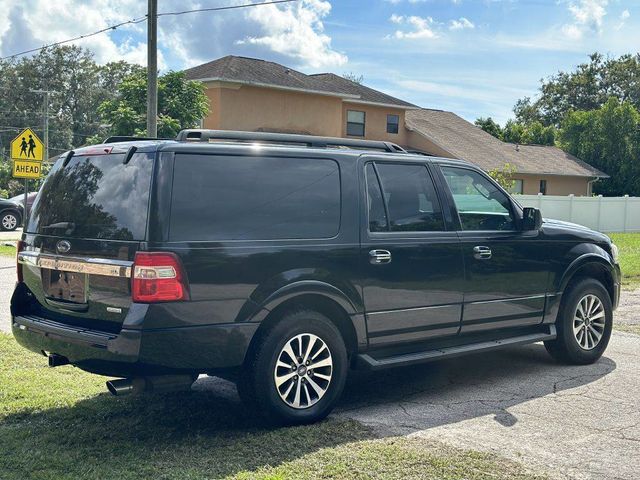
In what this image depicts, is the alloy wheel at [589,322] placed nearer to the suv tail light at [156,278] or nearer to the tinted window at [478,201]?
the tinted window at [478,201]

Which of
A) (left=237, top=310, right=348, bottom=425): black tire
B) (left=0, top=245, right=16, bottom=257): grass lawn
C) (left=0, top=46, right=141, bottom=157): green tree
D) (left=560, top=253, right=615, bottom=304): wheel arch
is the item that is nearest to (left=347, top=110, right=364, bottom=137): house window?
(left=0, top=245, right=16, bottom=257): grass lawn

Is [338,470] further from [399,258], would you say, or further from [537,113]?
[537,113]

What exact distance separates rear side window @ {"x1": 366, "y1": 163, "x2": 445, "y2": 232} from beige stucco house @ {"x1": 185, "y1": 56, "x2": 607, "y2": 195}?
19966 mm

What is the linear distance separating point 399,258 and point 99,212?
2.24 meters

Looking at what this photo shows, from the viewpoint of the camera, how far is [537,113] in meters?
78.9

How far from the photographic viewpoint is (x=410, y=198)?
631 centimetres

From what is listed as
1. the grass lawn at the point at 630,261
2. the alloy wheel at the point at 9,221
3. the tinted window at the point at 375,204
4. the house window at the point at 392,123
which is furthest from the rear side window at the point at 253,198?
the house window at the point at 392,123

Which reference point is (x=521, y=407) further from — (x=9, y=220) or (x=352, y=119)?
(x=352, y=119)

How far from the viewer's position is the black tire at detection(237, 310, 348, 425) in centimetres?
520

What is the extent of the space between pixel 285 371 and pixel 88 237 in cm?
160

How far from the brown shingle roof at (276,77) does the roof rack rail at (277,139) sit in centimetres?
2398

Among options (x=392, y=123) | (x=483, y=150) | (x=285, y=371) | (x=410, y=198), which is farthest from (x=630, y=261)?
(x=483, y=150)

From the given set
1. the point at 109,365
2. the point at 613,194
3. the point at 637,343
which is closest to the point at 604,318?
the point at 637,343

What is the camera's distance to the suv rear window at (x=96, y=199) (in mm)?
5016
